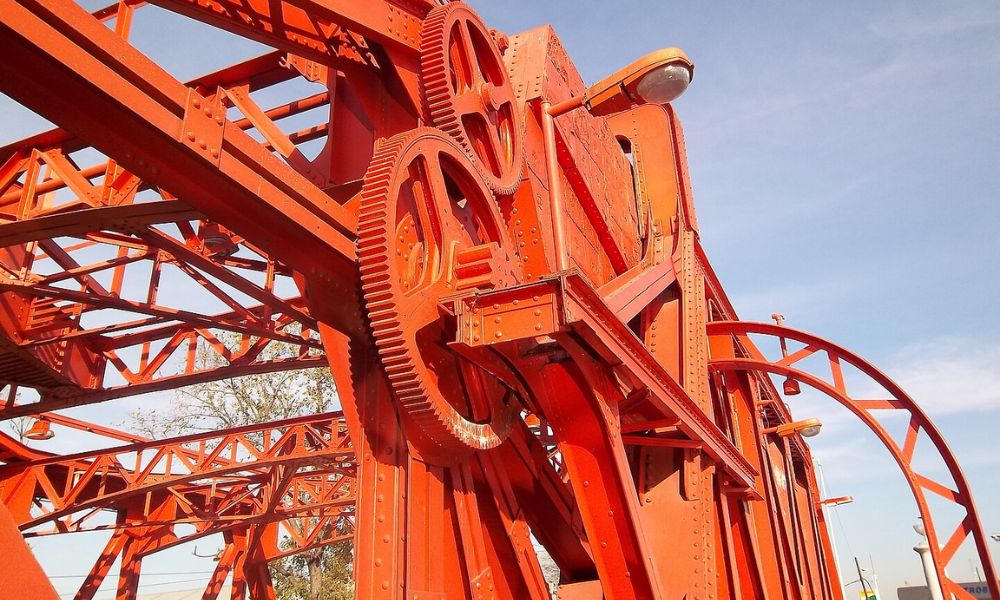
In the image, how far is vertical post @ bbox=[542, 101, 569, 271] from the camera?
5889 mm

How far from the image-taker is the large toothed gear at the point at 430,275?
3893 millimetres

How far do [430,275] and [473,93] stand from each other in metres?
1.69

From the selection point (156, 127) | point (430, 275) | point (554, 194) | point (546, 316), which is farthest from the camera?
point (554, 194)

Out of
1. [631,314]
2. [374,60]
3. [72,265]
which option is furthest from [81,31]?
[72,265]

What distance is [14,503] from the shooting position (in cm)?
1462

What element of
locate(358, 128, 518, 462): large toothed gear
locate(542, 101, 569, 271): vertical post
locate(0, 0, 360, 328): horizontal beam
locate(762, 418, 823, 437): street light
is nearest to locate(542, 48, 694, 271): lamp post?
locate(542, 101, 569, 271): vertical post

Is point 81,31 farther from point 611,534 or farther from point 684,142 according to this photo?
point 684,142

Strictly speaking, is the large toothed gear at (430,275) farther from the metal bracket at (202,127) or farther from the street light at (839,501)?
the street light at (839,501)

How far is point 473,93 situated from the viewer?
213 inches

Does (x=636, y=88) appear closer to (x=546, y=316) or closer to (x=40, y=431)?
(x=546, y=316)

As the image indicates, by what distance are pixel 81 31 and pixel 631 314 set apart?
14.9 feet

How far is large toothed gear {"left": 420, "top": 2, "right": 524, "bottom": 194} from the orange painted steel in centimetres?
2

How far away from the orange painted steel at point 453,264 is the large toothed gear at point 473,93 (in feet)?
0.07

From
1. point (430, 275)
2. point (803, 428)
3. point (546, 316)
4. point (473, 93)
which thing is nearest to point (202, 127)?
point (430, 275)
